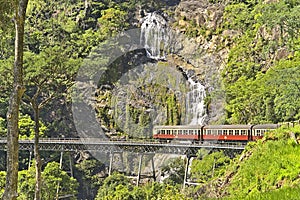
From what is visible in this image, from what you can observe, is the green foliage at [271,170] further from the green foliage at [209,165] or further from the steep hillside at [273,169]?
the green foliage at [209,165]

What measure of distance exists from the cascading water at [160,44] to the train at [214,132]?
9.89 m

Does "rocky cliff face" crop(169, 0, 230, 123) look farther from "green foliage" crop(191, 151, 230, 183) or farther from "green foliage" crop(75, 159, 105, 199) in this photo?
"green foliage" crop(191, 151, 230, 183)

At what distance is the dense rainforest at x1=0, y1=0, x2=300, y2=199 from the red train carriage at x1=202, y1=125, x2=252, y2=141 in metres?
1.19

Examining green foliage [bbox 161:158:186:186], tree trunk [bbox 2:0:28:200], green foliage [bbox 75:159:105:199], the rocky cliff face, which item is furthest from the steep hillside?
the rocky cliff face

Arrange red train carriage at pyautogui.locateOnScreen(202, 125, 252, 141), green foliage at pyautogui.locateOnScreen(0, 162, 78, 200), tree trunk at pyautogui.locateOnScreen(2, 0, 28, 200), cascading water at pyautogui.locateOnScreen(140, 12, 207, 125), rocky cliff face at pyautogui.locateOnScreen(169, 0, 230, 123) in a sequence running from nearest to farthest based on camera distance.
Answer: tree trunk at pyautogui.locateOnScreen(2, 0, 28, 200) → green foliage at pyautogui.locateOnScreen(0, 162, 78, 200) → red train carriage at pyautogui.locateOnScreen(202, 125, 252, 141) → cascading water at pyautogui.locateOnScreen(140, 12, 207, 125) → rocky cliff face at pyautogui.locateOnScreen(169, 0, 230, 123)

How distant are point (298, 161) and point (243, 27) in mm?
41248

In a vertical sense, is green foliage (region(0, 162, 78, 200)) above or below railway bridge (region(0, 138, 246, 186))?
below

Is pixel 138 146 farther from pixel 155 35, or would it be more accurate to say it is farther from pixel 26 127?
pixel 155 35

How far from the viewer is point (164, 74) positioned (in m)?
49.3

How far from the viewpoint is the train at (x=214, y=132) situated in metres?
28.4

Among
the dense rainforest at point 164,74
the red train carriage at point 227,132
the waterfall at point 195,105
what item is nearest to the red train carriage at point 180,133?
the red train carriage at point 227,132

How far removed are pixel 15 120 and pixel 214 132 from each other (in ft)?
80.5

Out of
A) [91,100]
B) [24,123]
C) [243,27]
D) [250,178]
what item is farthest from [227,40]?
[250,178]

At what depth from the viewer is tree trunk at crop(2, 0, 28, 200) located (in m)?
7.70
